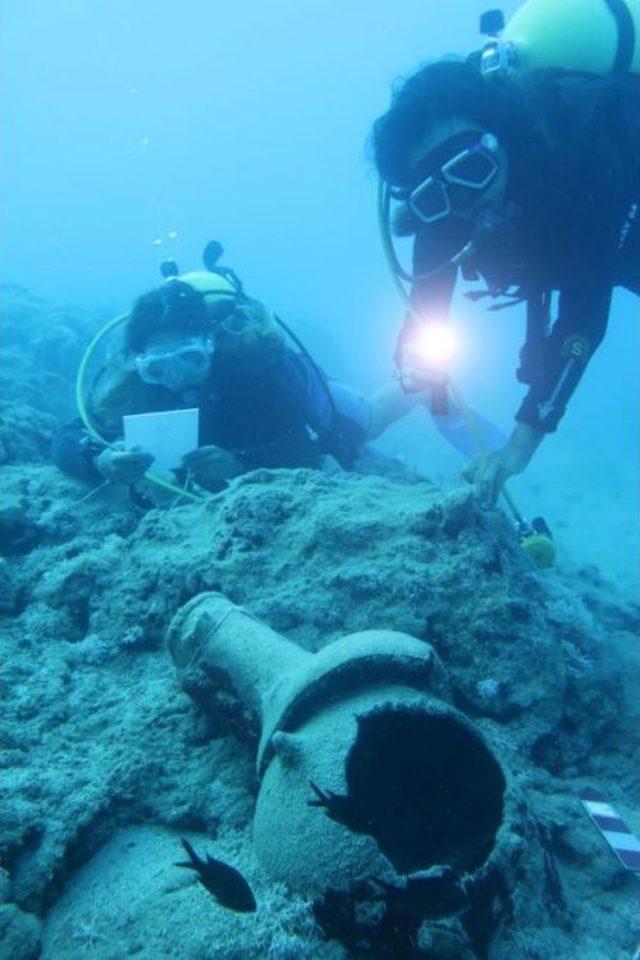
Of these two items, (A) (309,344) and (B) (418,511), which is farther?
(A) (309,344)

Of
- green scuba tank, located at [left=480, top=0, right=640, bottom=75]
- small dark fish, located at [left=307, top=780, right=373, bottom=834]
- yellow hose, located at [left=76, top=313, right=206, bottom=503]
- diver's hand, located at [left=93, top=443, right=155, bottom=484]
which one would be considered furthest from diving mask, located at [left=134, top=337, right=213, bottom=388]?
small dark fish, located at [left=307, top=780, right=373, bottom=834]

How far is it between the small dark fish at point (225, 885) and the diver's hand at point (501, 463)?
7.65ft

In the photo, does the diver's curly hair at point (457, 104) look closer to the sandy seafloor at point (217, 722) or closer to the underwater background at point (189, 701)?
the underwater background at point (189, 701)

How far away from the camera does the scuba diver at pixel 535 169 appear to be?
329 centimetres

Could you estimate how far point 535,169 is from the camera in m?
3.34

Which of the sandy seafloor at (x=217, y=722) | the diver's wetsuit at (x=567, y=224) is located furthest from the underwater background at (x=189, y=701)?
the diver's wetsuit at (x=567, y=224)

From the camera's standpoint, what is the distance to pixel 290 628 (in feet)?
8.77

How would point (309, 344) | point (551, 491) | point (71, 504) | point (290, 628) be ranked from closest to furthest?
point (290, 628) < point (71, 504) < point (551, 491) < point (309, 344)

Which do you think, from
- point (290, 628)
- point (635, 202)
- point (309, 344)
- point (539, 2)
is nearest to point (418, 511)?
point (290, 628)

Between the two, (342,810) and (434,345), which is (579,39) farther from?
(342,810)

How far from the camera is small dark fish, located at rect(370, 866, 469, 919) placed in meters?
1.36

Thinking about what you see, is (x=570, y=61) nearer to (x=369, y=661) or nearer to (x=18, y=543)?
(x=369, y=661)

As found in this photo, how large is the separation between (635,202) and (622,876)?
3.47 m

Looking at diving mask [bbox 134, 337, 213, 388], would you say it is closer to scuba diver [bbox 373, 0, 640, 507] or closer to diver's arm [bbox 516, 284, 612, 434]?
scuba diver [bbox 373, 0, 640, 507]
